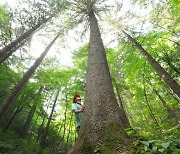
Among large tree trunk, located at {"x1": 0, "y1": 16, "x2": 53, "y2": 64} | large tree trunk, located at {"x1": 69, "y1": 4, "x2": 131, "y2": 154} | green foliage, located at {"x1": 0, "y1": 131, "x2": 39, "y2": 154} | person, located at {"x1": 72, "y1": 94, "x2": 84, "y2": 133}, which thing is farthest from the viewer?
large tree trunk, located at {"x1": 0, "y1": 16, "x2": 53, "y2": 64}

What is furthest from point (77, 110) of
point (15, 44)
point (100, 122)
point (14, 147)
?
point (15, 44)

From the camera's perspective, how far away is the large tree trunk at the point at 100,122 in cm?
293

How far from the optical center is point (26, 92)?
1434 cm

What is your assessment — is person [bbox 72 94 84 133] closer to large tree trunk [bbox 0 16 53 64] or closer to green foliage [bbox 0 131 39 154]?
green foliage [bbox 0 131 39 154]

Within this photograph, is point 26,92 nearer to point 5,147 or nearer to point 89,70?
point 5,147

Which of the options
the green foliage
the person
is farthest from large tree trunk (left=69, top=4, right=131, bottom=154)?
the green foliage

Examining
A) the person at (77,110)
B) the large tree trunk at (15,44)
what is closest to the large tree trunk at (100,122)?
the person at (77,110)

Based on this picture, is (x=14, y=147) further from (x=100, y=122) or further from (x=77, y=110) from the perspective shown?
(x=100, y=122)

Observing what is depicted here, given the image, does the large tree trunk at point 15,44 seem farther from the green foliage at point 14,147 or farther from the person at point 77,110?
the person at point 77,110

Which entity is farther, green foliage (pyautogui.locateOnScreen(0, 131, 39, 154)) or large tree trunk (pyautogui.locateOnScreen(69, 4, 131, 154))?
green foliage (pyautogui.locateOnScreen(0, 131, 39, 154))

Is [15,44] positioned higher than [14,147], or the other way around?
[15,44]

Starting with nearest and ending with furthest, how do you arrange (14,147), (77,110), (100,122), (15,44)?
(100,122) < (77,110) < (14,147) < (15,44)

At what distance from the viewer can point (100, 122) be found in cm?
342

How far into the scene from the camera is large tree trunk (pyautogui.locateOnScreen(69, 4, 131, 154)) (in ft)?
9.62
